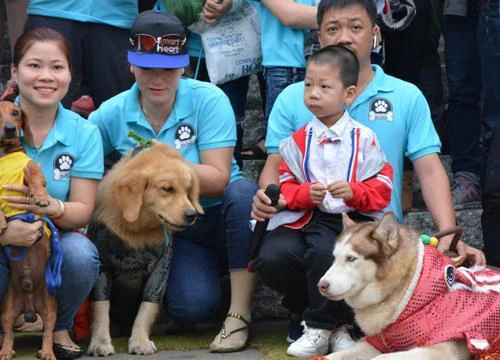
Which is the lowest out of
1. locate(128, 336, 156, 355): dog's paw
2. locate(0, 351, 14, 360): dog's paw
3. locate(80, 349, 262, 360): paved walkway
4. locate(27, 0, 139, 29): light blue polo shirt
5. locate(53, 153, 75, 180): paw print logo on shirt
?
locate(80, 349, 262, 360): paved walkway

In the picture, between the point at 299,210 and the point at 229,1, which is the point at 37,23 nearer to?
the point at 229,1

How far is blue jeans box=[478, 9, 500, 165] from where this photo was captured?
19.6 feet

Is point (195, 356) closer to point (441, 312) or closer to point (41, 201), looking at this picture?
point (41, 201)

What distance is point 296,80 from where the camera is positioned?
613cm

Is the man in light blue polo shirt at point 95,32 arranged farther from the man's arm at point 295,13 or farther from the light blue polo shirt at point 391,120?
the light blue polo shirt at point 391,120

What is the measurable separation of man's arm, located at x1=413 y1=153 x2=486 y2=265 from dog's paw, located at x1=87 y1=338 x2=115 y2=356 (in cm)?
161

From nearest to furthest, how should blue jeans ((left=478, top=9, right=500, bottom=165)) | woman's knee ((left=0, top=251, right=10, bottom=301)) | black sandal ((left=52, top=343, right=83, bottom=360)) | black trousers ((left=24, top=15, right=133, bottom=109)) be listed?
woman's knee ((left=0, top=251, right=10, bottom=301)) < black sandal ((left=52, top=343, right=83, bottom=360)) < blue jeans ((left=478, top=9, right=500, bottom=165)) < black trousers ((left=24, top=15, right=133, bottom=109))

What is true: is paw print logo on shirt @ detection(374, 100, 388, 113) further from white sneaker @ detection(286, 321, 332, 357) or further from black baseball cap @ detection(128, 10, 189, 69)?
white sneaker @ detection(286, 321, 332, 357)

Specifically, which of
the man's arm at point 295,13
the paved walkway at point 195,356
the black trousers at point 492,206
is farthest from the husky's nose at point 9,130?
the black trousers at point 492,206

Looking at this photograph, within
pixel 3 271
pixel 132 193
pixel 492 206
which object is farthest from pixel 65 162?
pixel 492 206

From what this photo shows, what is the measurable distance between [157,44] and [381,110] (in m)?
1.13

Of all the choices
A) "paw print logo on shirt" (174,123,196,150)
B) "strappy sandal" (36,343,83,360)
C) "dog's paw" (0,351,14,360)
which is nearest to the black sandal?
"strappy sandal" (36,343,83,360)

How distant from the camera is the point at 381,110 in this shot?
211 inches

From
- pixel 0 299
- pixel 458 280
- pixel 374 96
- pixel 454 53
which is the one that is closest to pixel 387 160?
pixel 374 96
